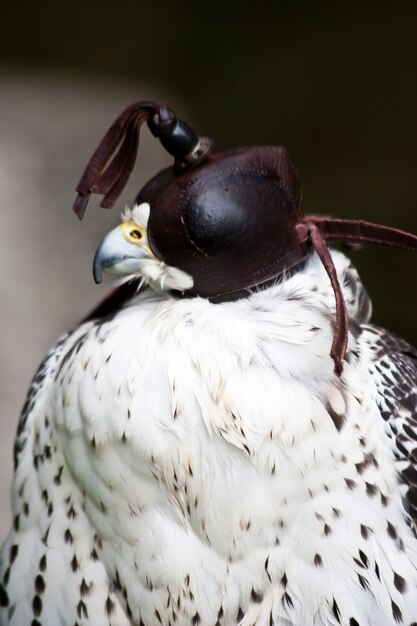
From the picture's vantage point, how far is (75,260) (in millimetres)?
3352

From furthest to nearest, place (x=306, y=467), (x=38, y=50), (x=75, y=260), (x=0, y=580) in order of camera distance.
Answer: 1. (x=75, y=260)
2. (x=38, y=50)
3. (x=0, y=580)
4. (x=306, y=467)

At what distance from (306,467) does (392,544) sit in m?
0.18

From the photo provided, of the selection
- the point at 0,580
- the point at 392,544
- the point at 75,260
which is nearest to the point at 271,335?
the point at 392,544

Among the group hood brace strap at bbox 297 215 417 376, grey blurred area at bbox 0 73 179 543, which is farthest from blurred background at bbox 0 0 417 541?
hood brace strap at bbox 297 215 417 376

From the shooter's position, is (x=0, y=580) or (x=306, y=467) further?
(x=0, y=580)

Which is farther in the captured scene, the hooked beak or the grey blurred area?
the grey blurred area

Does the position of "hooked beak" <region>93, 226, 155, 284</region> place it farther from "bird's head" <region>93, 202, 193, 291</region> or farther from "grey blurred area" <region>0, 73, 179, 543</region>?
"grey blurred area" <region>0, 73, 179, 543</region>

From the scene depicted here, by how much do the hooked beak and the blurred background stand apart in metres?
1.79

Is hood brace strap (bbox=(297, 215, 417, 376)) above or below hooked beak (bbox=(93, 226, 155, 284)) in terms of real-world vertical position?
below

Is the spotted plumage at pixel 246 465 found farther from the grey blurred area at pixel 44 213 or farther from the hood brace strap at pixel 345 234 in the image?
the grey blurred area at pixel 44 213

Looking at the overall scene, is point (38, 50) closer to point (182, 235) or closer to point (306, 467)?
point (182, 235)

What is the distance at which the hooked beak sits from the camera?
1.35 metres

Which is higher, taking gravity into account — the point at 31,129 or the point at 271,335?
the point at 31,129

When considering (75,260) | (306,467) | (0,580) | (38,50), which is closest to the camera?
(306,467)
